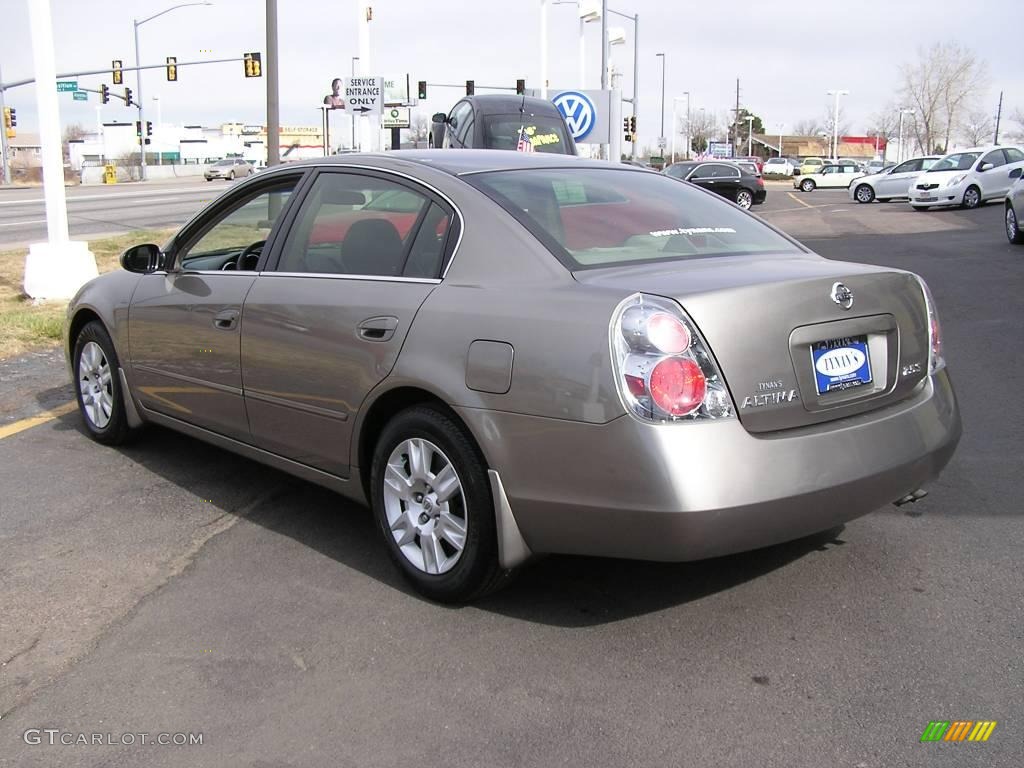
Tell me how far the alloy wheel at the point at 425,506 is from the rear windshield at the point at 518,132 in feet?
46.7

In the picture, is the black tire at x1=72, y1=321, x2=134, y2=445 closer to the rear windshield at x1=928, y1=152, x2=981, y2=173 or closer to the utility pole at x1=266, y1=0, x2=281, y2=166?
the utility pole at x1=266, y1=0, x2=281, y2=166

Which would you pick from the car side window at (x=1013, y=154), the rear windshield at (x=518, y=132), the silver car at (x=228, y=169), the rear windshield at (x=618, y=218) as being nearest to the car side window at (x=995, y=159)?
the car side window at (x=1013, y=154)

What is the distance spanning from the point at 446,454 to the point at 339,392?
2.05 ft

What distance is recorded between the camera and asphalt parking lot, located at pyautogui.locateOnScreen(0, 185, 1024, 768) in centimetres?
288

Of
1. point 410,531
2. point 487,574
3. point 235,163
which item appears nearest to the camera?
point 487,574

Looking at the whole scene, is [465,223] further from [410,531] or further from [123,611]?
[123,611]

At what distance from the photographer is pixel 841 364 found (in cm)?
348

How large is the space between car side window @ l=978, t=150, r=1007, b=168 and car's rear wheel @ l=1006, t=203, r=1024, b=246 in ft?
38.9

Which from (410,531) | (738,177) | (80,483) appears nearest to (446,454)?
(410,531)

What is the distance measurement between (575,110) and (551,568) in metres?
16.5

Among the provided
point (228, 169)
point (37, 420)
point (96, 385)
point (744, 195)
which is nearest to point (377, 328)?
point (96, 385)

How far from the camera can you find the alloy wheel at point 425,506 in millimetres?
3670

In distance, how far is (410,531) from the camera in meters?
3.85

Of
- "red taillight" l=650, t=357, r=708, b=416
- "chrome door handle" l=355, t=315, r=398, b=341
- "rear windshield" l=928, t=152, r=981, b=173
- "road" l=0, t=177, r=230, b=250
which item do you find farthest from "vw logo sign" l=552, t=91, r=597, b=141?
"red taillight" l=650, t=357, r=708, b=416
